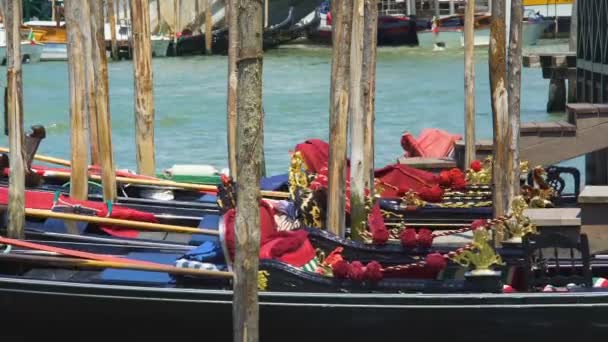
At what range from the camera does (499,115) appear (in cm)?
820

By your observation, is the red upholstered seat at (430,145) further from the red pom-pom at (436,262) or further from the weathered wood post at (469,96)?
the red pom-pom at (436,262)

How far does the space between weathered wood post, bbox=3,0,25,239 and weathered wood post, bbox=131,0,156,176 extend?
3031 millimetres

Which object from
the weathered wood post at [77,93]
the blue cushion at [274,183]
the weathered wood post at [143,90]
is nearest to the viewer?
the weathered wood post at [77,93]

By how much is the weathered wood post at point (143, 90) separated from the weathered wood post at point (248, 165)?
19.9 ft

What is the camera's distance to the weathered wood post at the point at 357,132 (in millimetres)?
8406

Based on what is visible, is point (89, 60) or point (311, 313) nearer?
point (311, 313)

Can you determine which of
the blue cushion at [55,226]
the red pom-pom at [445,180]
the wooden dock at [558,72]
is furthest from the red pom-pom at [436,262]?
the wooden dock at [558,72]

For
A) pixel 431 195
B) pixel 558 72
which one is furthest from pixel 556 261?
pixel 558 72

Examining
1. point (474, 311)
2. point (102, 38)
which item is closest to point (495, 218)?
point (474, 311)

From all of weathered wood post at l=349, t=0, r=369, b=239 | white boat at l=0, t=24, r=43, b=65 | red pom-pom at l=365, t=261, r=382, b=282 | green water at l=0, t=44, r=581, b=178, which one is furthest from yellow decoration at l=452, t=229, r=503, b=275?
white boat at l=0, t=24, r=43, b=65

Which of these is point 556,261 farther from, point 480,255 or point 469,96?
point 469,96

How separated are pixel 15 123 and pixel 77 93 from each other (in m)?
1.34

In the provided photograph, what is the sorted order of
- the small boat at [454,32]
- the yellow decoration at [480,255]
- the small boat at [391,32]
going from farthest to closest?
the small boat at [391,32]
the small boat at [454,32]
the yellow decoration at [480,255]

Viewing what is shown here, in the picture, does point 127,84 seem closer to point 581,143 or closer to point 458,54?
point 458,54
